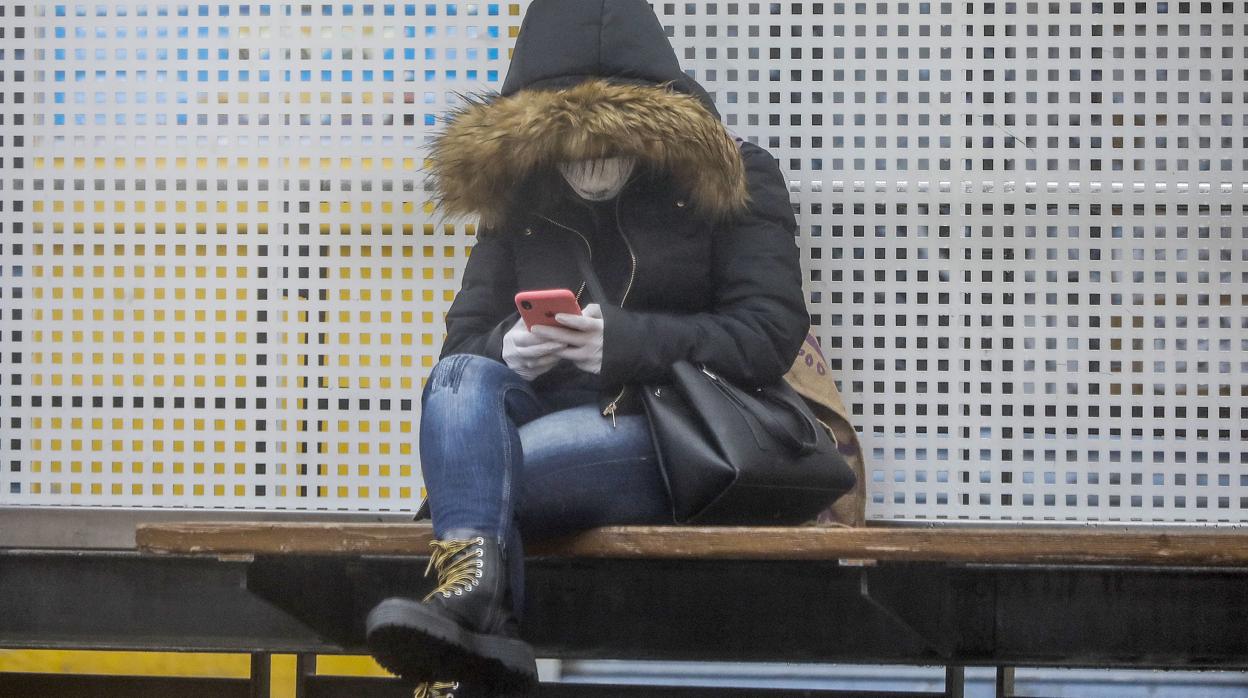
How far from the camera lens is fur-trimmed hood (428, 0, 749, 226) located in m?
2.23

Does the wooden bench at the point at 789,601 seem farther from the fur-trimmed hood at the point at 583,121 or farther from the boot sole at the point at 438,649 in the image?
the fur-trimmed hood at the point at 583,121

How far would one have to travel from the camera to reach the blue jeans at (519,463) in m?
1.97

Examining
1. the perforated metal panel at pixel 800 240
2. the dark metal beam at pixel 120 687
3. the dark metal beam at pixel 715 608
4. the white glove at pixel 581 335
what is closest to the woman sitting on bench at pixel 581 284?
the white glove at pixel 581 335

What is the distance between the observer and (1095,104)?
279cm

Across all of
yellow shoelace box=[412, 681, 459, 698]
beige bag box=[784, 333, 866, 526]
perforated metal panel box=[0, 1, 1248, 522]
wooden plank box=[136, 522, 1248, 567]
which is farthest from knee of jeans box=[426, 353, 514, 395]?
perforated metal panel box=[0, 1, 1248, 522]

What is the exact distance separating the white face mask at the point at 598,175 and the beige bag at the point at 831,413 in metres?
0.53

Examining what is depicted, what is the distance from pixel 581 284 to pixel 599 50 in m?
0.46

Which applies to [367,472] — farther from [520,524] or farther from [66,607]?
[520,524]

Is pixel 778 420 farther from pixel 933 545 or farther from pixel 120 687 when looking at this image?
pixel 120 687

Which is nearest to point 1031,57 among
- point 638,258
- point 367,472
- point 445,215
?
point 638,258

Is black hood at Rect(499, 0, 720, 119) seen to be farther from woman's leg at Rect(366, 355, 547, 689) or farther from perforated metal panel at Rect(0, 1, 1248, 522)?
woman's leg at Rect(366, 355, 547, 689)

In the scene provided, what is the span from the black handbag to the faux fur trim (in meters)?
0.37

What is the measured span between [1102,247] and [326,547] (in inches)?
72.9

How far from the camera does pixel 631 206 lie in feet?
7.65
